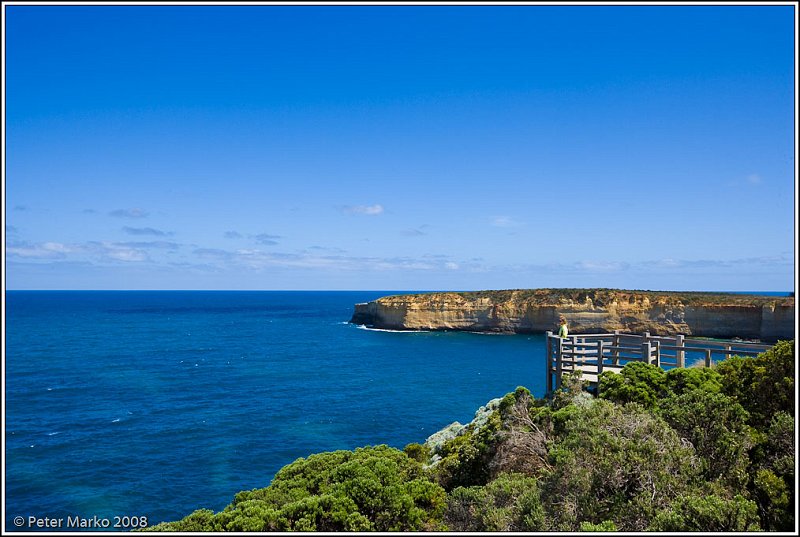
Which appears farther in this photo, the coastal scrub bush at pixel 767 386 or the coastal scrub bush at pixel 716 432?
the coastal scrub bush at pixel 767 386

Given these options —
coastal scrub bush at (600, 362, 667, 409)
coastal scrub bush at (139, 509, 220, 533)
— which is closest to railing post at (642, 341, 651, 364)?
coastal scrub bush at (600, 362, 667, 409)

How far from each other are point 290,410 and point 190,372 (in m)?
16.5

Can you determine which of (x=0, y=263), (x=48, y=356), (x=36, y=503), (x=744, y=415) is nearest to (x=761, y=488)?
(x=744, y=415)

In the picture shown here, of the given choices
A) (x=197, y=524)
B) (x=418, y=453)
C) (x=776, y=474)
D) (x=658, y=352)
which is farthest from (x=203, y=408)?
(x=776, y=474)

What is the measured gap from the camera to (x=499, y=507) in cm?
842

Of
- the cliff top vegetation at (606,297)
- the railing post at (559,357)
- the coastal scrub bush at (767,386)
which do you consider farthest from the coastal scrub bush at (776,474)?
the cliff top vegetation at (606,297)

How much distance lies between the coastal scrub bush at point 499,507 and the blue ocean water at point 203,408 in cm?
1261

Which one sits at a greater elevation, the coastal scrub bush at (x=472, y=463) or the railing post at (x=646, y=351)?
the railing post at (x=646, y=351)

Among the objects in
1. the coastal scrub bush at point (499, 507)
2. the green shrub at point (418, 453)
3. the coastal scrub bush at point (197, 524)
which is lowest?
the green shrub at point (418, 453)

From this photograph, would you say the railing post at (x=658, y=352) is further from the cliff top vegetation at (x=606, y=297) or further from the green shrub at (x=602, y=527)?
the cliff top vegetation at (x=606, y=297)

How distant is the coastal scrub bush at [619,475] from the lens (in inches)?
281

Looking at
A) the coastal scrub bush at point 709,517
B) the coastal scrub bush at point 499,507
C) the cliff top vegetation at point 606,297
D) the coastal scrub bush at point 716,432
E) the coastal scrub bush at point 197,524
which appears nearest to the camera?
the coastal scrub bush at point 709,517

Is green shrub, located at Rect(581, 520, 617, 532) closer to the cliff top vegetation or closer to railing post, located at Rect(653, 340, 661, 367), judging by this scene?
railing post, located at Rect(653, 340, 661, 367)

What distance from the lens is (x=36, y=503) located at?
63.1ft
